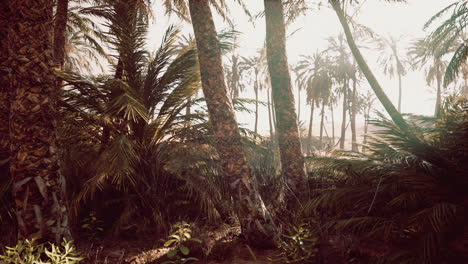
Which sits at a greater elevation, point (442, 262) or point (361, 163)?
point (361, 163)

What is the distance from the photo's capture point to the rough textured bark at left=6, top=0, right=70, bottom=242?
9.75 feet

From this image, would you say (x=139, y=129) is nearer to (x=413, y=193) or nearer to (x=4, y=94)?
(x=4, y=94)

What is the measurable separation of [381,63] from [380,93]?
75.5ft

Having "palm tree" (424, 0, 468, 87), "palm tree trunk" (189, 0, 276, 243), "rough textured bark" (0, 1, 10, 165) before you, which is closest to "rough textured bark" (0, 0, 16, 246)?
"rough textured bark" (0, 1, 10, 165)

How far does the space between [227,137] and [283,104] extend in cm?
153

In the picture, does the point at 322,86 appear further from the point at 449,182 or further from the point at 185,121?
the point at 449,182

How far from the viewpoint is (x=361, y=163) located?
3.28 metres

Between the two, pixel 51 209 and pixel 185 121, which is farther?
pixel 185 121

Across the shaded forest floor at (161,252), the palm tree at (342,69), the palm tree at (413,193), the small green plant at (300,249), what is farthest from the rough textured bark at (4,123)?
the palm tree at (342,69)

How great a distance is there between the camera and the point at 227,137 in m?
4.34

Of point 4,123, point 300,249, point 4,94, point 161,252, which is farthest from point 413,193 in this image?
point 4,94

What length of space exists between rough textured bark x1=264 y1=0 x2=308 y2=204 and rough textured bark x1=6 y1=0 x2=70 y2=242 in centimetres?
371

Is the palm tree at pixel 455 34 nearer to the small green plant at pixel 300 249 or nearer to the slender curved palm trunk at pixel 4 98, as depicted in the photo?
the small green plant at pixel 300 249

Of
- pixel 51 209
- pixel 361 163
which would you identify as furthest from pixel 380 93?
pixel 51 209
